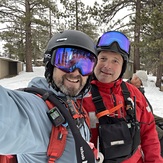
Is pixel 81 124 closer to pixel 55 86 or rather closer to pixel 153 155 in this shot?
pixel 55 86

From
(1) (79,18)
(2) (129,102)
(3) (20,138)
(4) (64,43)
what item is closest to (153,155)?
(2) (129,102)

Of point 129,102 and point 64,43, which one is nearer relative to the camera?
point 64,43

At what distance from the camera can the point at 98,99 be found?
2008mm

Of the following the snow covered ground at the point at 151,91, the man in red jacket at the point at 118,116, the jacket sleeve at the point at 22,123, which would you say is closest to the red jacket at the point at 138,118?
the man in red jacket at the point at 118,116

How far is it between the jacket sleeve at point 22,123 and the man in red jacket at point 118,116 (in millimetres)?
935

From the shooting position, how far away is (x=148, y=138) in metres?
2.14

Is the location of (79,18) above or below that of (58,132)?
above

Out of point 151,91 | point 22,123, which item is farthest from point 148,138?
point 151,91

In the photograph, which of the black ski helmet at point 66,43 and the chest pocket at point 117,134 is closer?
the black ski helmet at point 66,43

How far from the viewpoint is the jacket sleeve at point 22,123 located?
2.63 ft

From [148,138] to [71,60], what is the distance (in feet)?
4.21

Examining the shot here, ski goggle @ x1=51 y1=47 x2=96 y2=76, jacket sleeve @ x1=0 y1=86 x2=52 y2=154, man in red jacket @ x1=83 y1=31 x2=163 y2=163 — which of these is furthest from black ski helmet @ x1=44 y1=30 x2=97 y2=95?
man in red jacket @ x1=83 y1=31 x2=163 y2=163

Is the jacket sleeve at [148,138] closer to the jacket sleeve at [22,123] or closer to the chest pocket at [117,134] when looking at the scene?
the chest pocket at [117,134]

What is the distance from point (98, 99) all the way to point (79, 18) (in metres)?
19.6
